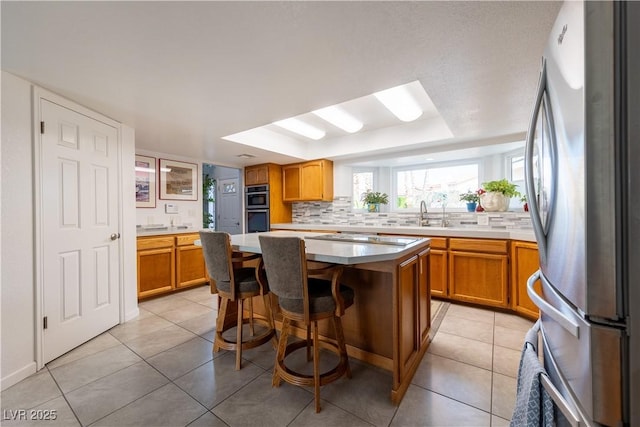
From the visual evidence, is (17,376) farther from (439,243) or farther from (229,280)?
(439,243)

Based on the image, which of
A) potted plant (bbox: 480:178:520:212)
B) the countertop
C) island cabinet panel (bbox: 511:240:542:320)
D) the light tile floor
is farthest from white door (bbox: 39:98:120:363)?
potted plant (bbox: 480:178:520:212)

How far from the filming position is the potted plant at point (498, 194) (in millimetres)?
3293

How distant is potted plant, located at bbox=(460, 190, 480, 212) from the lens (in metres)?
3.62

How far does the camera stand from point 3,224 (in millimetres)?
1756

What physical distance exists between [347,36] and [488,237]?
262 cm

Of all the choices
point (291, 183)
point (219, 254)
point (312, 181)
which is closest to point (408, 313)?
point (219, 254)

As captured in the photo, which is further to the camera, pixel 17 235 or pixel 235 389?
pixel 17 235

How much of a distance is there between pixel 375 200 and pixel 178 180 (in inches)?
126

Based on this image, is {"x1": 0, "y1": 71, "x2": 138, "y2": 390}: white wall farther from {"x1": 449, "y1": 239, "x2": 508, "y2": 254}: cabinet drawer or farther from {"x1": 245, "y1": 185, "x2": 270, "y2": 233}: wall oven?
{"x1": 449, "y1": 239, "x2": 508, "y2": 254}: cabinet drawer

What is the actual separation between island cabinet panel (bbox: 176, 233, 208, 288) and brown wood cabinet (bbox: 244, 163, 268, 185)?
59.9 inches

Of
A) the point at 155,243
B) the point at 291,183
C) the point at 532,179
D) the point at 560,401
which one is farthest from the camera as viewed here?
the point at 291,183

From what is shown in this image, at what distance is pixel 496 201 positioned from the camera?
3369 mm

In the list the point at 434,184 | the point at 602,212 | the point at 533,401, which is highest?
the point at 434,184

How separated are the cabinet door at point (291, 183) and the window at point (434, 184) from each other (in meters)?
1.71
